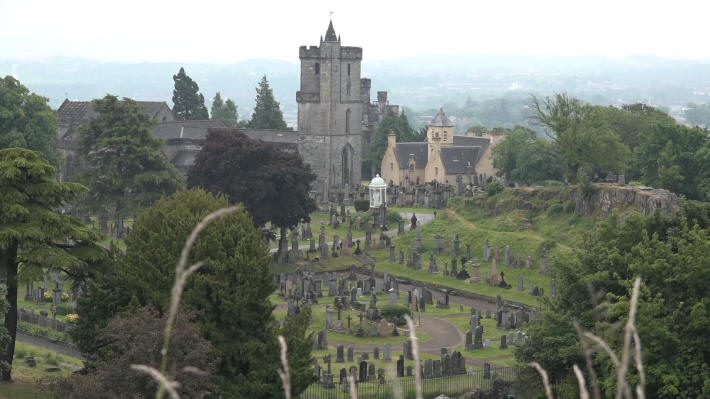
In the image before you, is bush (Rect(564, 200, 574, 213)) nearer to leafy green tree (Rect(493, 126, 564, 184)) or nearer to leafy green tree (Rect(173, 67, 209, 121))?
leafy green tree (Rect(493, 126, 564, 184))

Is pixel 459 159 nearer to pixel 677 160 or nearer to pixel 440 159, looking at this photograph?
pixel 440 159

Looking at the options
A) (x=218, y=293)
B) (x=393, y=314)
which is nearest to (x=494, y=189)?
(x=393, y=314)

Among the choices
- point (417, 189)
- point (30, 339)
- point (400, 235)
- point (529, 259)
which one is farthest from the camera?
point (417, 189)

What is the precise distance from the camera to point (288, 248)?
65.9 m

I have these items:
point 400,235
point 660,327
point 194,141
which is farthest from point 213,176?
point 660,327

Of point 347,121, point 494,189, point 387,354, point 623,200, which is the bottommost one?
point 387,354

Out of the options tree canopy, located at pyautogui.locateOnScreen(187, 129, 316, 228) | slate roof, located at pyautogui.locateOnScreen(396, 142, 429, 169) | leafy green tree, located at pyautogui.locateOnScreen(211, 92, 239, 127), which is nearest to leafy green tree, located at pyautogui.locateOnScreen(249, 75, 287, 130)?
leafy green tree, located at pyautogui.locateOnScreen(211, 92, 239, 127)

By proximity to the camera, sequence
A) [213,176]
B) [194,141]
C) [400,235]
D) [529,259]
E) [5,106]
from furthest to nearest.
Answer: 1. [194,141]
2. [5,106]
3. [400,235]
4. [213,176]
5. [529,259]

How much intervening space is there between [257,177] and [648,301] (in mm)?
35090

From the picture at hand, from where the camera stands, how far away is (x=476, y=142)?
100 meters

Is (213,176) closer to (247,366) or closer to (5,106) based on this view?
(5,106)

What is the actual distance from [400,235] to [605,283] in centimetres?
3639

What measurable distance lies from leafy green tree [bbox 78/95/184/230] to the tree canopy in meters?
3.01

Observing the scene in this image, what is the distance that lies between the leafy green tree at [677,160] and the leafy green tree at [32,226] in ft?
119
